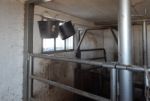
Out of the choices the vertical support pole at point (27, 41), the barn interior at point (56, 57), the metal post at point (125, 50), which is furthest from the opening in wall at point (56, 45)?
the metal post at point (125, 50)

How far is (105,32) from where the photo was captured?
5195mm

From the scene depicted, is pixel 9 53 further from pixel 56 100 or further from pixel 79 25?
pixel 79 25

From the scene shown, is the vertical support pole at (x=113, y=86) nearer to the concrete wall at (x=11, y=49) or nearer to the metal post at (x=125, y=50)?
the metal post at (x=125, y=50)

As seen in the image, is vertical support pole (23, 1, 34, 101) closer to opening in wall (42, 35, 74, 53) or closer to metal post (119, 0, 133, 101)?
opening in wall (42, 35, 74, 53)

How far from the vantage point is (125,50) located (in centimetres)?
121

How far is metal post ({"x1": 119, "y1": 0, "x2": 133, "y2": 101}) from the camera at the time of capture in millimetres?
1183

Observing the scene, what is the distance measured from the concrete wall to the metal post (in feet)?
4.96

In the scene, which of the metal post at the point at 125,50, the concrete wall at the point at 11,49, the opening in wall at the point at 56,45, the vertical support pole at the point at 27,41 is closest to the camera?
the metal post at the point at 125,50

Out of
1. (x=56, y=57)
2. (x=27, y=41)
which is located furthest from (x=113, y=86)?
(x=27, y=41)

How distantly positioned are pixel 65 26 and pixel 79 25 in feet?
2.90

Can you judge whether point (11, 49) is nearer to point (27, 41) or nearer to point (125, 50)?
point (27, 41)

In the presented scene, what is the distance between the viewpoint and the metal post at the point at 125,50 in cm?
118

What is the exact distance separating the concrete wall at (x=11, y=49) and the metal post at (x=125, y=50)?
1513mm

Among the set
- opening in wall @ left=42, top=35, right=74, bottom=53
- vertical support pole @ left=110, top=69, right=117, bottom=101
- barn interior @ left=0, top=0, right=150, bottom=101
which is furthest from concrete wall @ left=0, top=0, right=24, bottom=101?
vertical support pole @ left=110, top=69, right=117, bottom=101
